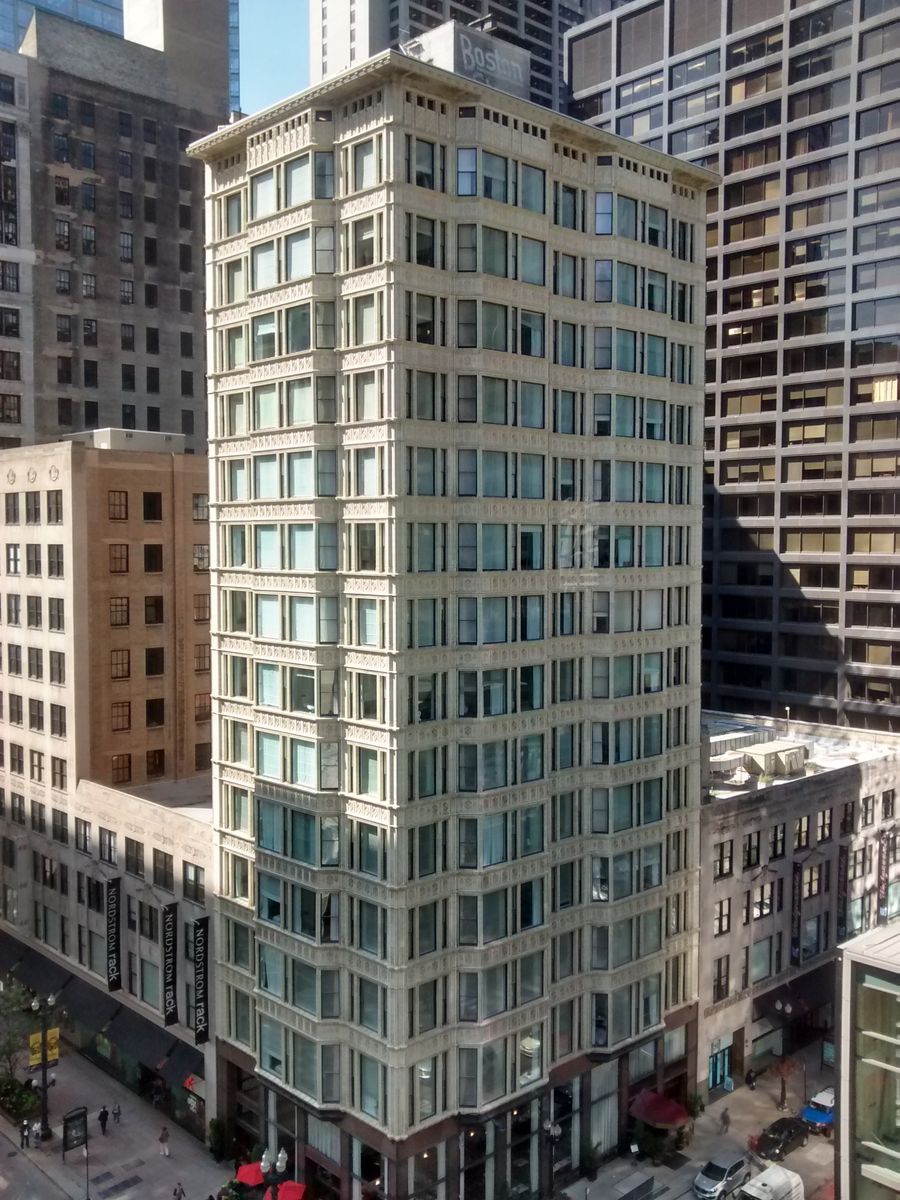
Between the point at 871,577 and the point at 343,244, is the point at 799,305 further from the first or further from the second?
the point at 343,244

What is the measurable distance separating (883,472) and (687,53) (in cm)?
4174

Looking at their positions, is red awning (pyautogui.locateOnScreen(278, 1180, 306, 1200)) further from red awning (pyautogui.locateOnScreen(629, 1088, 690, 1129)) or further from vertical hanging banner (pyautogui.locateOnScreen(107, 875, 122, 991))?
vertical hanging banner (pyautogui.locateOnScreen(107, 875, 122, 991))

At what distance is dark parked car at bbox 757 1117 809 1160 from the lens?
51.2 meters

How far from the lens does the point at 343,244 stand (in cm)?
4356

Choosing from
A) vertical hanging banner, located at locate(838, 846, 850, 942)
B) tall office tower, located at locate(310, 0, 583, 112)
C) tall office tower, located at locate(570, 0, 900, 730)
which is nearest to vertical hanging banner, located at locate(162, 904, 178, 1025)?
vertical hanging banner, located at locate(838, 846, 850, 942)

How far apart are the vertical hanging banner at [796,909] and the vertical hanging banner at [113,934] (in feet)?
120

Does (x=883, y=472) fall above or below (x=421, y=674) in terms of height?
above

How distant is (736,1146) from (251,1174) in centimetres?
2299

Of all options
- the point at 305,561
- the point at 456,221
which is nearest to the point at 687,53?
the point at 456,221

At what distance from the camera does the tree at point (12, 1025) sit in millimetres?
55125

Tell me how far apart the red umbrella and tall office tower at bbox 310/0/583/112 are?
109492 millimetres

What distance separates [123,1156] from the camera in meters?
52.4

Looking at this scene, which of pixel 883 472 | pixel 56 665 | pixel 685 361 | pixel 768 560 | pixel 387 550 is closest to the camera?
pixel 387 550

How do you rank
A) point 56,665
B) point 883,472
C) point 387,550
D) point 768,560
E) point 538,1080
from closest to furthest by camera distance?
point 387,550 < point 538,1080 < point 56,665 < point 883,472 < point 768,560
